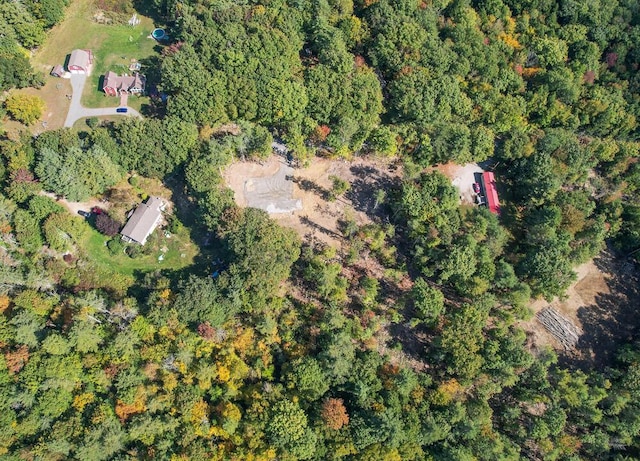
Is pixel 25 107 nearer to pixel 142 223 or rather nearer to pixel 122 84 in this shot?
Answer: pixel 122 84

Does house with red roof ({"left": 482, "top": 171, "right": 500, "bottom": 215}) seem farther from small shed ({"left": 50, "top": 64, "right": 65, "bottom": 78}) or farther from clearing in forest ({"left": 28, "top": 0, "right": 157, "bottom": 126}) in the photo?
small shed ({"left": 50, "top": 64, "right": 65, "bottom": 78})

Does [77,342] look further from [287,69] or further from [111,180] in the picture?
[287,69]

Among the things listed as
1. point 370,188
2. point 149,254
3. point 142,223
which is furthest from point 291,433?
point 370,188

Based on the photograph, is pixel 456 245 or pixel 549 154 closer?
pixel 456 245

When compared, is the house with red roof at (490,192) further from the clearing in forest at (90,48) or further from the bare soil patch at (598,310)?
the clearing in forest at (90,48)

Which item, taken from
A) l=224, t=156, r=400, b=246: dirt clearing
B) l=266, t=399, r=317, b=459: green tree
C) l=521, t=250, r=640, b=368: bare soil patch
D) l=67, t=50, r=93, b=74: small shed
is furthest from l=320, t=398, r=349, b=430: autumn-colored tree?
l=67, t=50, r=93, b=74: small shed

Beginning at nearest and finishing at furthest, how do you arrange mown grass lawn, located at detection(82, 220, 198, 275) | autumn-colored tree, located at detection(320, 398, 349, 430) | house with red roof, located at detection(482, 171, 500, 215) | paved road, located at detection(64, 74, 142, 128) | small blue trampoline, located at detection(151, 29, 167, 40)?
1. autumn-colored tree, located at detection(320, 398, 349, 430)
2. mown grass lawn, located at detection(82, 220, 198, 275)
3. house with red roof, located at detection(482, 171, 500, 215)
4. paved road, located at detection(64, 74, 142, 128)
5. small blue trampoline, located at detection(151, 29, 167, 40)

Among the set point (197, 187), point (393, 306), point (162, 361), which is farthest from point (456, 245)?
point (162, 361)
